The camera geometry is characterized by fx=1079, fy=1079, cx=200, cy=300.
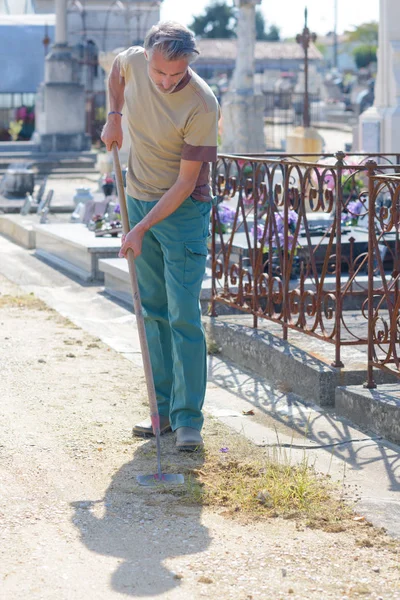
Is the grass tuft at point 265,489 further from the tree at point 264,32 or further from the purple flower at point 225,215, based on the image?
the tree at point 264,32

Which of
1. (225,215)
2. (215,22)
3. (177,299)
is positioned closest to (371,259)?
(177,299)

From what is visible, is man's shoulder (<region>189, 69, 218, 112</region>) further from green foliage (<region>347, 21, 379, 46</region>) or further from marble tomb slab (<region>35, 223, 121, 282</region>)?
green foliage (<region>347, 21, 379, 46</region>)

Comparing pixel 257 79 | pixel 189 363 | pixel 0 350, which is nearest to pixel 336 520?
pixel 189 363

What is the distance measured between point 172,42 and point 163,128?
0.37 m

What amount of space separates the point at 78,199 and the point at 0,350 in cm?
799

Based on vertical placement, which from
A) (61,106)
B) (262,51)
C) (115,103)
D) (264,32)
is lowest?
(115,103)

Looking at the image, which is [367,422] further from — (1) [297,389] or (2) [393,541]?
(2) [393,541]

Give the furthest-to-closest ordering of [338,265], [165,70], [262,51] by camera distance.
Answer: [262,51] < [338,265] < [165,70]

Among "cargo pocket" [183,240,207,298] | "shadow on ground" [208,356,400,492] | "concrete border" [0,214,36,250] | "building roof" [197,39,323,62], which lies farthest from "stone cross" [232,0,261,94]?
"building roof" [197,39,323,62]

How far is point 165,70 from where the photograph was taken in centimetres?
382

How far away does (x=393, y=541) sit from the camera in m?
3.30

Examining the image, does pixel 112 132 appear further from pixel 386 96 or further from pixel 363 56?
pixel 363 56

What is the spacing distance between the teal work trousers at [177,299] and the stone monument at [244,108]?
565 inches

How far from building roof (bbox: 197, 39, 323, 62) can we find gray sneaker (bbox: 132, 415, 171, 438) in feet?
244
